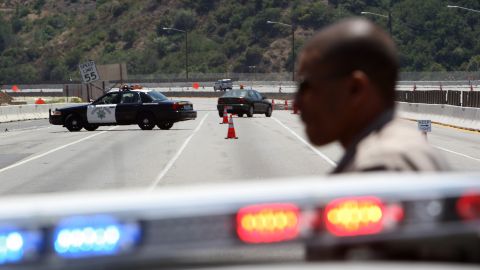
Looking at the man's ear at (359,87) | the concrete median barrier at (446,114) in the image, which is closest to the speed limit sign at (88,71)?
the concrete median barrier at (446,114)

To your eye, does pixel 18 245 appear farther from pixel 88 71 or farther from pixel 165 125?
pixel 88 71

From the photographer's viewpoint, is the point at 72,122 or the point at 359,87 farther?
the point at 72,122

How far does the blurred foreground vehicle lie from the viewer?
194cm

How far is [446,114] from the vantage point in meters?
42.5

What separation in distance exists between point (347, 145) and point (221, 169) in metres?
19.4

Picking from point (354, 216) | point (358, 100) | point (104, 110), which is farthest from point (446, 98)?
point (354, 216)

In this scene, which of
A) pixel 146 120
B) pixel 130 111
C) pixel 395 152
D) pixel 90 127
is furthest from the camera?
pixel 90 127

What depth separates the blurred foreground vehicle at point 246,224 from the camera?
194cm

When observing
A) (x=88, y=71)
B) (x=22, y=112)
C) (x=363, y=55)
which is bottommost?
(x=22, y=112)

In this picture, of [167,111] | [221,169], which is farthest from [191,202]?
[167,111]

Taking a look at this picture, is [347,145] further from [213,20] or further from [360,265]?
[213,20]

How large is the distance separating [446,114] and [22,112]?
2379 cm

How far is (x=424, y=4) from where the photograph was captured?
156 m

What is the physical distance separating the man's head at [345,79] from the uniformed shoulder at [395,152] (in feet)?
0.27
